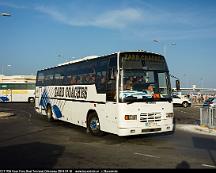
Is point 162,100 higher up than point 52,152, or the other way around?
point 162,100

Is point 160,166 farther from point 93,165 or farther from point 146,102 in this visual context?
point 146,102

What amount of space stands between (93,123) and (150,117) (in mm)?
2900

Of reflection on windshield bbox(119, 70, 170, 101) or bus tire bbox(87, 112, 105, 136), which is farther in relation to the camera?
bus tire bbox(87, 112, 105, 136)

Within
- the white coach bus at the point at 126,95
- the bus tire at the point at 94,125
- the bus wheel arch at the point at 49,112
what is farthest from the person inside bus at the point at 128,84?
the bus wheel arch at the point at 49,112

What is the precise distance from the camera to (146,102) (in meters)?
11.5

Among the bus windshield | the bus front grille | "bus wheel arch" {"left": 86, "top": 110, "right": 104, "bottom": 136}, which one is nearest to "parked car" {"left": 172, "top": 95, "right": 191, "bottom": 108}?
"bus wheel arch" {"left": 86, "top": 110, "right": 104, "bottom": 136}

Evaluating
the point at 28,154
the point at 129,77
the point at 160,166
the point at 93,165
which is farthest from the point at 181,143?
the point at 28,154

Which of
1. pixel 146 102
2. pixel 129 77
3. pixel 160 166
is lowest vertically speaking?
pixel 160 166

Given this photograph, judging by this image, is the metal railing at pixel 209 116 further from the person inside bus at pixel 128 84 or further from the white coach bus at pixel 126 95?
the person inside bus at pixel 128 84

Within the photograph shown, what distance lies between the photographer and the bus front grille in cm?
1151

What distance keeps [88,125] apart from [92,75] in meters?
2.29

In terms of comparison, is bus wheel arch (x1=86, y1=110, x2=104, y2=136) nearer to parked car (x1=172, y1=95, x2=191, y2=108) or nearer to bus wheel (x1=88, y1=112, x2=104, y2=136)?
bus wheel (x1=88, y1=112, x2=104, y2=136)

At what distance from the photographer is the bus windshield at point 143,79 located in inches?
447

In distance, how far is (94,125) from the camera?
13.4m
